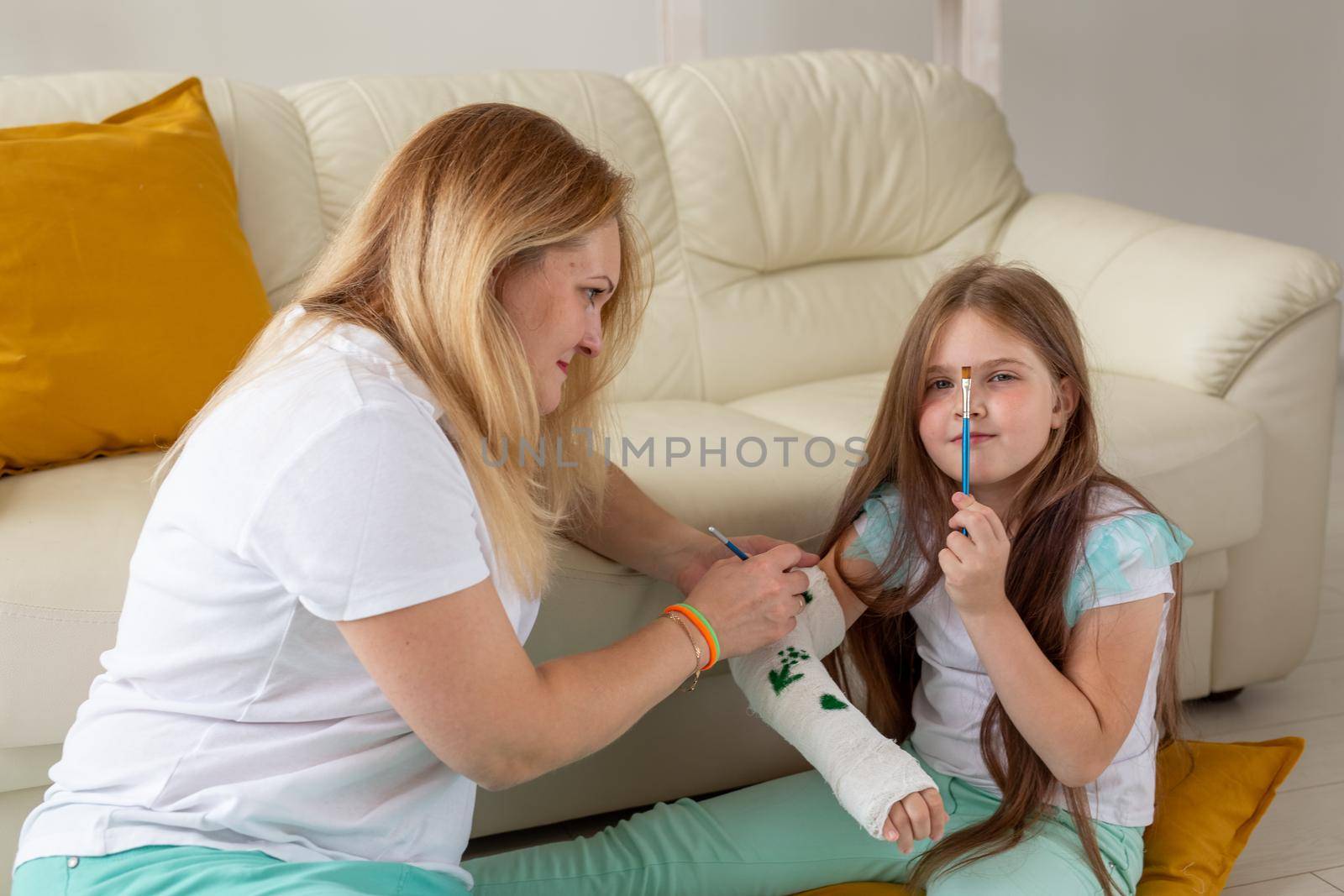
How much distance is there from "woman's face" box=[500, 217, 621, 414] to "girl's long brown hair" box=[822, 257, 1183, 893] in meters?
0.44

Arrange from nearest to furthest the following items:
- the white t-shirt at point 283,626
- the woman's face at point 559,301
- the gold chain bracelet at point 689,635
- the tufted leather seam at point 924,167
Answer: the white t-shirt at point 283,626
the woman's face at point 559,301
the gold chain bracelet at point 689,635
the tufted leather seam at point 924,167

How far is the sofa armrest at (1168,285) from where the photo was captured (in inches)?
76.4

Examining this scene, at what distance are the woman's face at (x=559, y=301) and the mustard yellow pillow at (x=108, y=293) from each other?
30.8 inches

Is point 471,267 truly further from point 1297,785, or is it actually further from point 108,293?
point 1297,785

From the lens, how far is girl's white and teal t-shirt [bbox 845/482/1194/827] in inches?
51.5

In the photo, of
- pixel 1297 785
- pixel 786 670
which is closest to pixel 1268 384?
pixel 1297 785

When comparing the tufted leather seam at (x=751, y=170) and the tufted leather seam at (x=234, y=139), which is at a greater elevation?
the tufted leather seam at (x=234, y=139)

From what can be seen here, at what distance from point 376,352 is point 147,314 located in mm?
802

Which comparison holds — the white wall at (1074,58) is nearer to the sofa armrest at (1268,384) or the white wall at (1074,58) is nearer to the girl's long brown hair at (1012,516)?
the sofa armrest at (1268,384)

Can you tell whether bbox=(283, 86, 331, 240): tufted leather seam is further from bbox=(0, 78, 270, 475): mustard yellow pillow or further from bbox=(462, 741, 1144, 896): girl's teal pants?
bbox=(462, 741, 1144, 896): girl's teal pants

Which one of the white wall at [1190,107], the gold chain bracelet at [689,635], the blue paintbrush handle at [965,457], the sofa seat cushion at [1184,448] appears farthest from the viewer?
the white wall at [1190,107]

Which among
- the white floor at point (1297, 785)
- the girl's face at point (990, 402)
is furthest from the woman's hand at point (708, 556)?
the white floor at point (1297, 785)

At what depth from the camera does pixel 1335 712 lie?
1955 mm

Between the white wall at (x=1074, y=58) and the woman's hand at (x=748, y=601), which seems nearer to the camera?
the woman's hand at (x=748, y=601)
